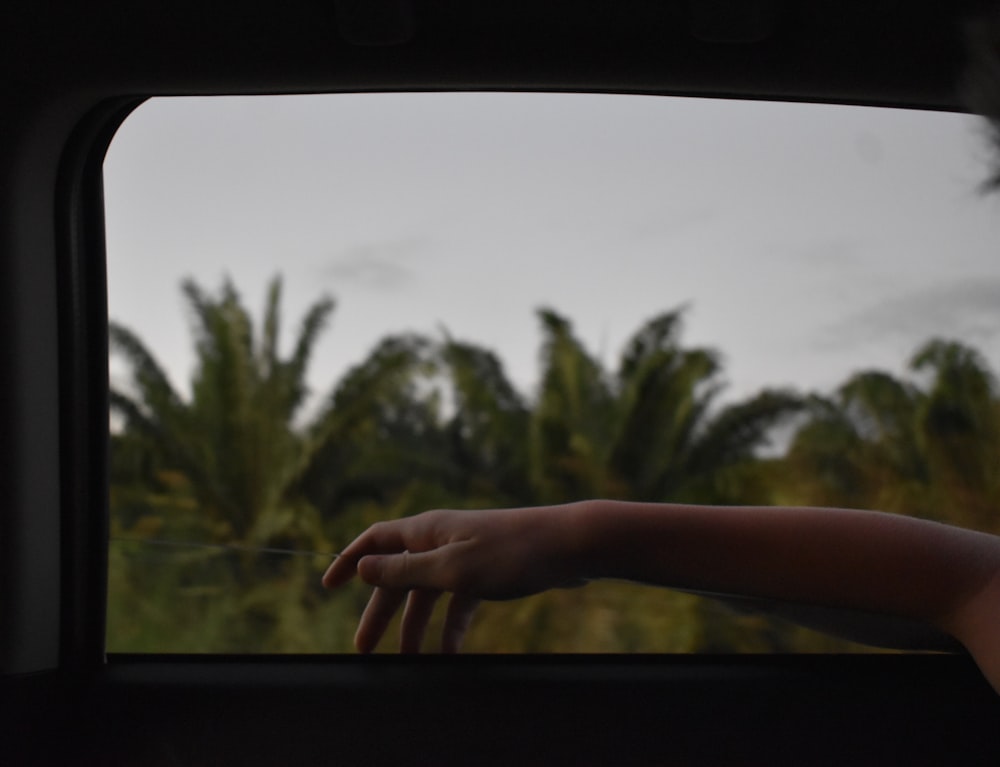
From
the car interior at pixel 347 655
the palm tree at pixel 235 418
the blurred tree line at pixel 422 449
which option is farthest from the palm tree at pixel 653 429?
the car interior at pixel 347 655

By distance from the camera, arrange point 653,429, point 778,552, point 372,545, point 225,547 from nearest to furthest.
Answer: point 778,552 < point 372,545 < point 225,547 < point 653,429

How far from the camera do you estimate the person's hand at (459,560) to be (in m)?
1.42

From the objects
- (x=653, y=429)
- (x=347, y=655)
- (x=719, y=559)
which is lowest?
(x=347, y=655)

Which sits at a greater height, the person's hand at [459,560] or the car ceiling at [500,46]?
the car ceiling at [500,46]

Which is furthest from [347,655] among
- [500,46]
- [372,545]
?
[500,46]

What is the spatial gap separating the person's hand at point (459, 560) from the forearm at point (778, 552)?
0.14 ft

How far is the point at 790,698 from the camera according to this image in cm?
170

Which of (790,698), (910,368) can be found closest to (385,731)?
(790,698)

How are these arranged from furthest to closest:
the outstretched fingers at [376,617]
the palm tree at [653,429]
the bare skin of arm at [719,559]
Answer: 1. the palm tree at [653,429]
2. the outstretched fingers at [376,617]
3. the bare skin of arm at [719,559]

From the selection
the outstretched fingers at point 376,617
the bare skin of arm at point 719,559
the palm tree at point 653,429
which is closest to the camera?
the bare skin of arm at point 719,559

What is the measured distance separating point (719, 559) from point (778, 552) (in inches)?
3.1

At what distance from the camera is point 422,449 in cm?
933

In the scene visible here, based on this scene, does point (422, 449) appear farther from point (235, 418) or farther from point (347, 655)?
point (347, 655)

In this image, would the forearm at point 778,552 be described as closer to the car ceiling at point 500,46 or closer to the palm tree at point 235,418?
the car ceiling at point 500,46
